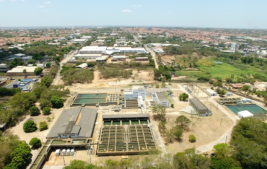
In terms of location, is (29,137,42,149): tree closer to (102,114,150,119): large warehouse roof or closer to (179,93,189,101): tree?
(102,114,150,119): large warehouse roof

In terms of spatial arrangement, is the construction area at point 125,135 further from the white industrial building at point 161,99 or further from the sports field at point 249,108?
the sports field at point 249,108

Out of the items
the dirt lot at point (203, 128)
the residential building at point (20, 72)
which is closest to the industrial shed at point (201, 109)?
the dirt lot at point (203, 128)

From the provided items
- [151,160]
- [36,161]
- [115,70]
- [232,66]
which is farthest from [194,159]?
[232,66]

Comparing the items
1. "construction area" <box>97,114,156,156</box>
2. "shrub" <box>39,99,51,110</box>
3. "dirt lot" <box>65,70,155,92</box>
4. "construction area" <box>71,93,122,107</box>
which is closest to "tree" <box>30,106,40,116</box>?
"shrub" <box>39,99,51,110</box>

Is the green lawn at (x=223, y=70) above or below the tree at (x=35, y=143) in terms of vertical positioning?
above

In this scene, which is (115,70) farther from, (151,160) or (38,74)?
(151,160)

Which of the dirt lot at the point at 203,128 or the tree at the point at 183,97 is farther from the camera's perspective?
the tree at the point at 183,97
